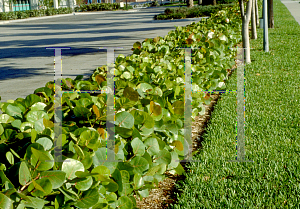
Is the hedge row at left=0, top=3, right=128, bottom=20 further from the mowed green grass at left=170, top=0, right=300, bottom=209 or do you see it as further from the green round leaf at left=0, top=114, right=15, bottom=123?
the green round leaf at left=0, top=114, right=15, bottom=123

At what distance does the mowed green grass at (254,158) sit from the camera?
2.55 m

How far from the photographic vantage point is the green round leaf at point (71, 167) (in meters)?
1.47

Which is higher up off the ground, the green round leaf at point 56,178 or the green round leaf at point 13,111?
the green round leaf at point 13,111

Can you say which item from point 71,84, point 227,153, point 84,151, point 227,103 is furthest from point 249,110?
point 84,151

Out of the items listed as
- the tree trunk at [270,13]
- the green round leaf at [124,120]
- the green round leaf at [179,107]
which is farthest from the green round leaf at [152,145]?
the tree trunk at [270,13]

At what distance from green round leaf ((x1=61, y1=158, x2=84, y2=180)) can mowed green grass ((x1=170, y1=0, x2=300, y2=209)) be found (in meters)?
1.18

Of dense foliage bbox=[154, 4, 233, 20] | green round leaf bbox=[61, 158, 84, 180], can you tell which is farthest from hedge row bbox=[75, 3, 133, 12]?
green round leaf bbox=[61, 158, 84, 180]

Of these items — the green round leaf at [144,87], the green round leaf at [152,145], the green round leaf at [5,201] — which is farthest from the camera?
the green round leaf at [144,87]

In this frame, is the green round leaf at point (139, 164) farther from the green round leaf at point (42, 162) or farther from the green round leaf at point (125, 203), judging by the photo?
the green round leaf at point (42, 162)

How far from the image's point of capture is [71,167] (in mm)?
1483

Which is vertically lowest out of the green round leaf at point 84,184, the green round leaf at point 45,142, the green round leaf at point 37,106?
the green round leaf at point 84,184

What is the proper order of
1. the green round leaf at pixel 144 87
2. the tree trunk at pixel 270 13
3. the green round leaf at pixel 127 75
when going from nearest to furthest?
the green round leaf at pixel 144 87
the green round leaf at pixel 127 75
the tree trunk at pixel 270 13

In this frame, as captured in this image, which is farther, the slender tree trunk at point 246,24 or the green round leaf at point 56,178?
the slender tree trunk at point 246,24

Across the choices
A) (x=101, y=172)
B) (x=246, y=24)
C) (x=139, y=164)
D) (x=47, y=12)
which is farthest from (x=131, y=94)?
(x=47, y=12)
